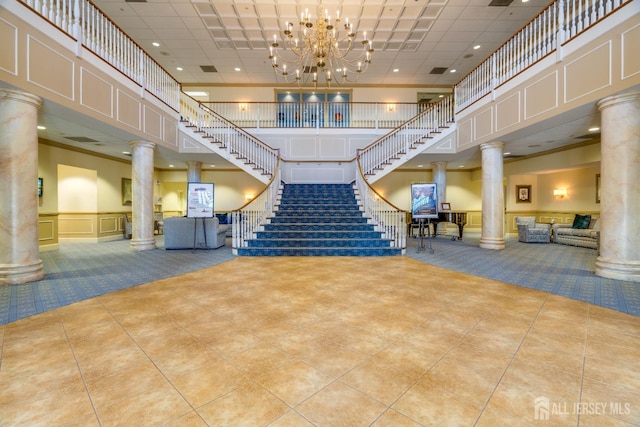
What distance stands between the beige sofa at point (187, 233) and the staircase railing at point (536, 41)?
27.1 feet

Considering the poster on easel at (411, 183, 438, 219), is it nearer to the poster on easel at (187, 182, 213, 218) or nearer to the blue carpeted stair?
the blue carpeted stair

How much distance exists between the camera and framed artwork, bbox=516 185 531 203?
11.7 m

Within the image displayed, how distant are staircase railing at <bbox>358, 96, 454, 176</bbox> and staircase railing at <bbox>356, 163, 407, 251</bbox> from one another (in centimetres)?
209

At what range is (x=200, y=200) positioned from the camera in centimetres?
696

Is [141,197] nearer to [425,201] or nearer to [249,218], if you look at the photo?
[249,218]

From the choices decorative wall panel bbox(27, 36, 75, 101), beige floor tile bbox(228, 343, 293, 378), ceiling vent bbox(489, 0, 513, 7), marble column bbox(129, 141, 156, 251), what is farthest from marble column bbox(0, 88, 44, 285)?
ceiling vent bbox(489, 0, 513, 7)

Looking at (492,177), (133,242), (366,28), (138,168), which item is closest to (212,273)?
(133,242)

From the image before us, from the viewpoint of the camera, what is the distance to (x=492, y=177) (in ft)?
25.4

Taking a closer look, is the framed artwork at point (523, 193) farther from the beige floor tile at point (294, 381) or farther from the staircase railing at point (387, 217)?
the beige floor tile at point (294, 381)

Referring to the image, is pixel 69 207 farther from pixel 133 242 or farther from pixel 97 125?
pixel 97 125

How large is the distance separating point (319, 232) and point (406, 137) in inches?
208

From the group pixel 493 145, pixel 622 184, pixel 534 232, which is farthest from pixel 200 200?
pixel 534 232

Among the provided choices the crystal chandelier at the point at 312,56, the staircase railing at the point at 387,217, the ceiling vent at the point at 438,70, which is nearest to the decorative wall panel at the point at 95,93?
the crystal chandelier at the point at 312,56

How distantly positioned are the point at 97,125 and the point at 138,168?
161 centimetres
